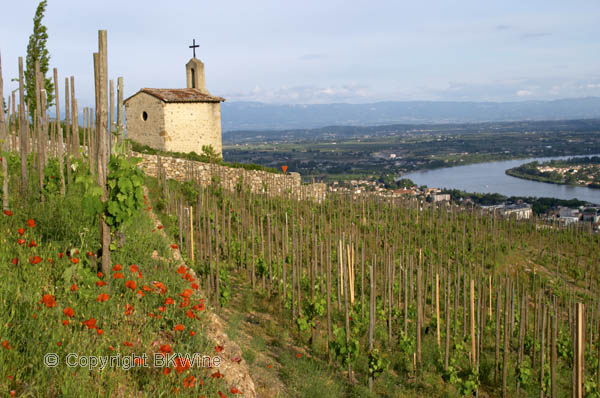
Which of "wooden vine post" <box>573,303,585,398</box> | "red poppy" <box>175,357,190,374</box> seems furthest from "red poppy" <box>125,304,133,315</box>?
"wooden vine post" <box>573,303,585,398</box>

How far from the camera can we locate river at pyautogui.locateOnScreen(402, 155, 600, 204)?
56125 mm

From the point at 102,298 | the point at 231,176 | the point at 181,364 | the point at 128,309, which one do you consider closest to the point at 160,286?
the point at 128,309

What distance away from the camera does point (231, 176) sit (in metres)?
17.2

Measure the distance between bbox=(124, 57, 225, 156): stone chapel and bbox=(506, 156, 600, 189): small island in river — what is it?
52.9 m

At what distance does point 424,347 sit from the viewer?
8.53 meters

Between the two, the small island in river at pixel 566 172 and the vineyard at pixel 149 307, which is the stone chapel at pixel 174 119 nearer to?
the vineyard at pixel 149 307

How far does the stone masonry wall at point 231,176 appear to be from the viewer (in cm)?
1617

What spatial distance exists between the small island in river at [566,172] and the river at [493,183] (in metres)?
1.23

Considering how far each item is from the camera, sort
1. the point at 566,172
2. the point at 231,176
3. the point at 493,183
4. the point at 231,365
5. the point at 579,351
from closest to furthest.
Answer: the point at 231,365 < the point at 579,351 < the point at 231,176 < the point at 493,183 < the point at 566,172

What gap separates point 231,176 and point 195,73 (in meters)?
8.07

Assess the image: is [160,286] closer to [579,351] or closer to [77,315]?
[77,315]

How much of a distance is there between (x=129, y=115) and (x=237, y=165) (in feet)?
19.2

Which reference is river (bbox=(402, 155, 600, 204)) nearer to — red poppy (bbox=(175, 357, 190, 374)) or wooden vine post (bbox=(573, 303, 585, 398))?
wooden vine post (bbox=(573, 303, 585, 398))

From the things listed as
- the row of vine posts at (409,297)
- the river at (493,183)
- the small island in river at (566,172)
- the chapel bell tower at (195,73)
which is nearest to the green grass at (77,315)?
the row of vine posts at (409,297)
